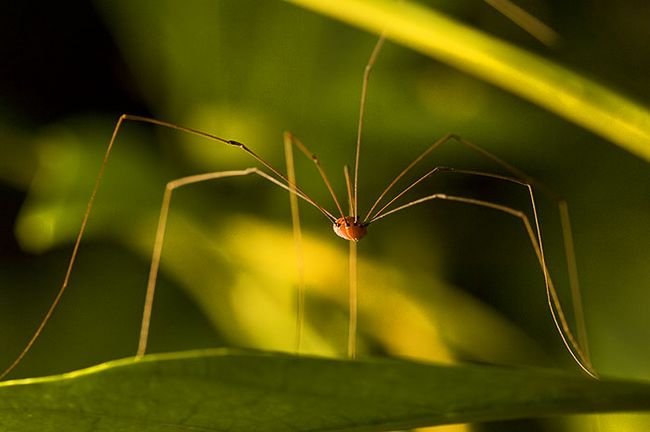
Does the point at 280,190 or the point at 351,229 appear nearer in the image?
the point at 351,229

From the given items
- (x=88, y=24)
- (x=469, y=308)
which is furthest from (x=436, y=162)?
(x=88, y=24)

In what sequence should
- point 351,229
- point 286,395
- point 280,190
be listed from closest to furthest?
point 286,395 → point 351,229 → point 280,190

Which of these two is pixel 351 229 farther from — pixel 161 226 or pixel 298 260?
pixel 161 226

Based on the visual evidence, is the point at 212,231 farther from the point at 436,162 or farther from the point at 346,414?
the point at 346,414

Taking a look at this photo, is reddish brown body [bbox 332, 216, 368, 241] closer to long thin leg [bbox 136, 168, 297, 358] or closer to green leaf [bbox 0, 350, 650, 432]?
long thin leg [bbox 136, 168, 297, 358]

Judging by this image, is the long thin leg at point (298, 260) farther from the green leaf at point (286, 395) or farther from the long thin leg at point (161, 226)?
the green leaf at point (286, 395)

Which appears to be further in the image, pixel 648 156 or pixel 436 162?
pixel 436 162

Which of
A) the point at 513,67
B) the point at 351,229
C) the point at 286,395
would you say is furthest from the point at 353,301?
the point at 286,395

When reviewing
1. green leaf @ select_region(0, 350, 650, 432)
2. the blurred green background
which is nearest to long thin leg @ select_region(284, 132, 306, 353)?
the blurred green background
